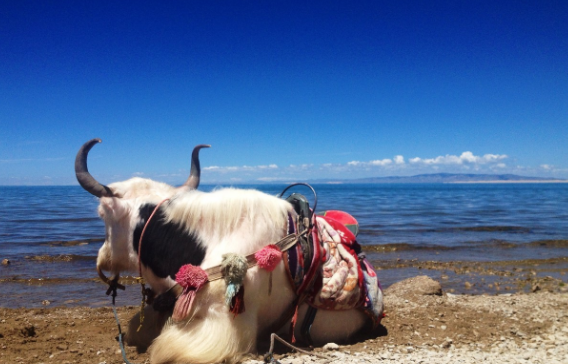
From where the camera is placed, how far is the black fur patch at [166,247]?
2.87m

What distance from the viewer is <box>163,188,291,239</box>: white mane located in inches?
113

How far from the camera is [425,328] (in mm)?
3691

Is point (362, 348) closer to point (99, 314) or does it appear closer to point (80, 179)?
point (80, 179)

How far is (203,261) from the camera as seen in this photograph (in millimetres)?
2803

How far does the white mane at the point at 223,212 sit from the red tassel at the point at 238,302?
44cm

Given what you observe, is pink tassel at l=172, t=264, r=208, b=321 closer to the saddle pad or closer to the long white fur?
the long white fur

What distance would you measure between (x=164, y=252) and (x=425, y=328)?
8.04 ft

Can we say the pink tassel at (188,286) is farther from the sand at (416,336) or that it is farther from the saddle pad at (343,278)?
the saddle pad at (343,278)

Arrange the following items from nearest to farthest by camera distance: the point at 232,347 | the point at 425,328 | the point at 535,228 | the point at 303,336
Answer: the point at 232,347 → the point at 303,336 → the point at 425,328 → the point at 535,228

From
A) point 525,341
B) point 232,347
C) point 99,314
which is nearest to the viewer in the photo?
point 232,347

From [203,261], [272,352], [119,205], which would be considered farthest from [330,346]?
[119,205]

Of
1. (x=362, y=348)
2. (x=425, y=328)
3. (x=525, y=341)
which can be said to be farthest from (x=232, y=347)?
(x=525, y=341)

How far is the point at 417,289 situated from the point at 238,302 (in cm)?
338

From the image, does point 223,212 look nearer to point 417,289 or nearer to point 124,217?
point 124,217
